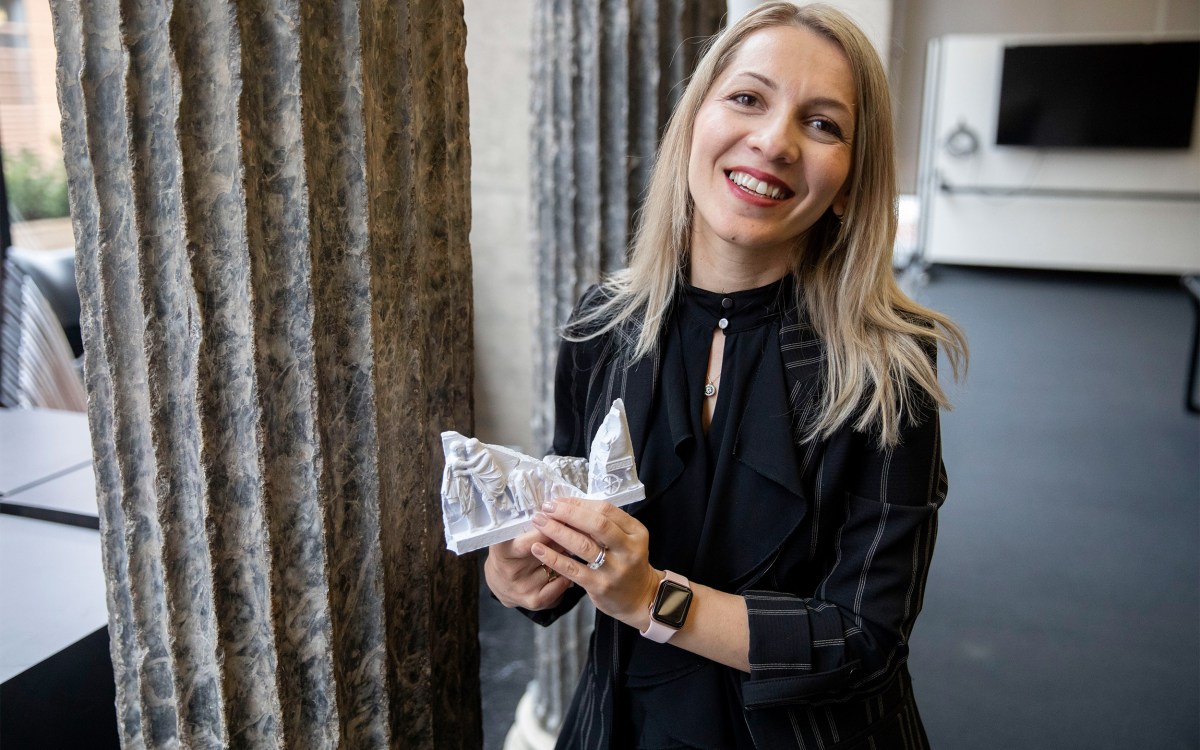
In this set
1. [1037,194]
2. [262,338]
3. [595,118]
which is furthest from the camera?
[1037,194]

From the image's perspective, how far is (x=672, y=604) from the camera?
Answer: 1102 mm

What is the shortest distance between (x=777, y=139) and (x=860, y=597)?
576 millimetres

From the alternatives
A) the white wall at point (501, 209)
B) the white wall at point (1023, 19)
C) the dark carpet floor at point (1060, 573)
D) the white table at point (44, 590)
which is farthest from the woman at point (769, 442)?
the white wall at point (1023, 19)

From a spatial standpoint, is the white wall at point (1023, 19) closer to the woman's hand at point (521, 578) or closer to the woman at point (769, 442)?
the woman at point (769, 442)

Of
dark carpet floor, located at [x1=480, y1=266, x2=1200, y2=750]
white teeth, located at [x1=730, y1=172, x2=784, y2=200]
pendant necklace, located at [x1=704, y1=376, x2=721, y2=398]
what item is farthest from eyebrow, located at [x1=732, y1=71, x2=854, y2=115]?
dark carpet floor, located at [x1=480, y1=266, x2=1200, y2=750]

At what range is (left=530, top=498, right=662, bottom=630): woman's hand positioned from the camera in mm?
1021

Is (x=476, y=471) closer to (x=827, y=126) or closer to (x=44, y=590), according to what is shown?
(x=827, y=126)

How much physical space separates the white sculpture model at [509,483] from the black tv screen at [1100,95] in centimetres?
1033

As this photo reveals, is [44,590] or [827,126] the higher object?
[827,126]

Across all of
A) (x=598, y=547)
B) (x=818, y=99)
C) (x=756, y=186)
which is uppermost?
(x=818, y=99)

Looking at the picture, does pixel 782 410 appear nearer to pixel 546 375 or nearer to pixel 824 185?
pixel 824 185

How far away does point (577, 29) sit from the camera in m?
1.98

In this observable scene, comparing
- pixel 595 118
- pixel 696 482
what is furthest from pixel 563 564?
pixel 595 118

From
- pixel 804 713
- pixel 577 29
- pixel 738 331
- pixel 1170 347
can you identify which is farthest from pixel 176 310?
pixel 1170 347
